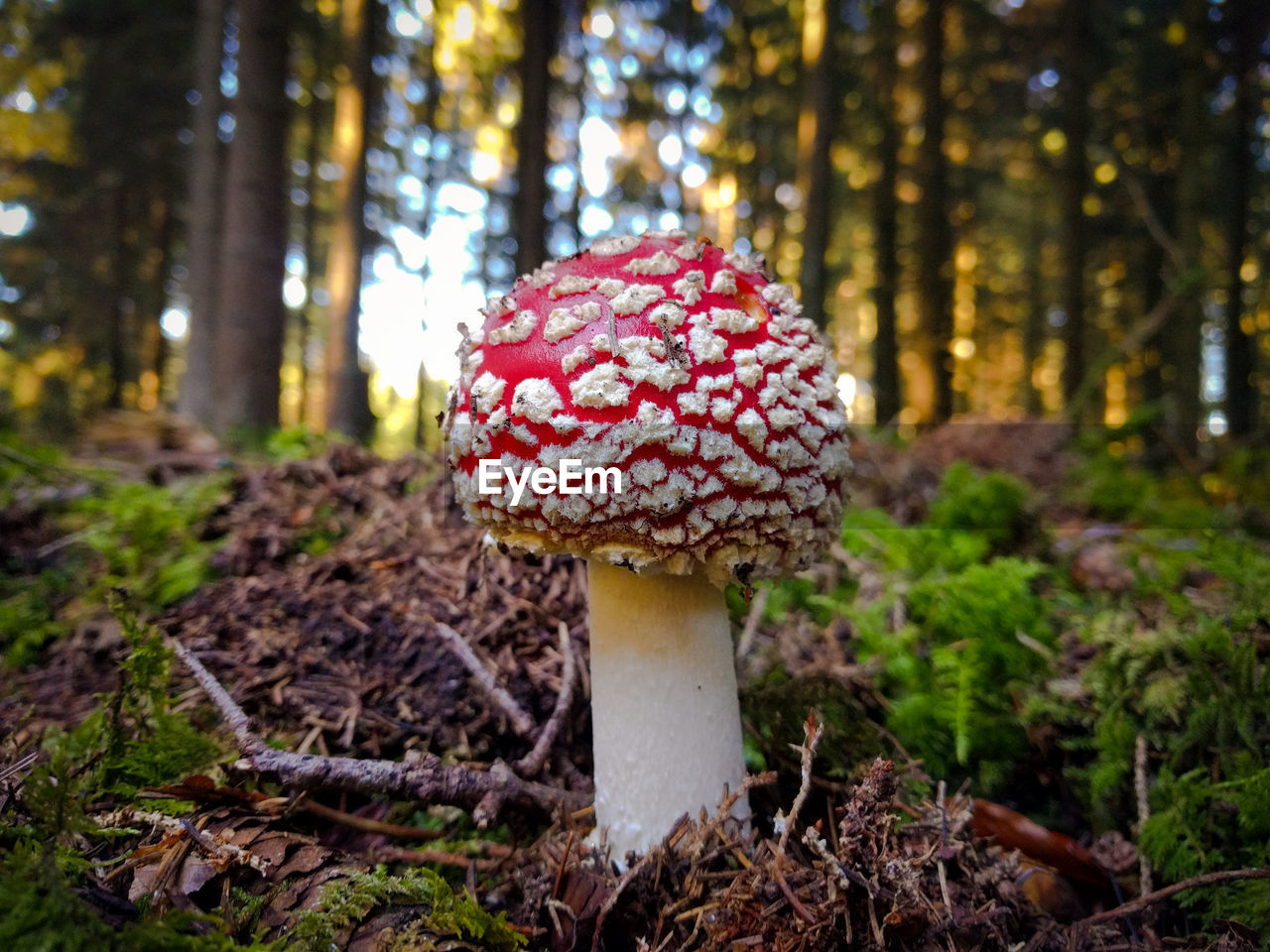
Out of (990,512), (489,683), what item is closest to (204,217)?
(489,683)

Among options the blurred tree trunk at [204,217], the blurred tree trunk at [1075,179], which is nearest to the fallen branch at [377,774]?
the blurred tree trunk at [204,217]

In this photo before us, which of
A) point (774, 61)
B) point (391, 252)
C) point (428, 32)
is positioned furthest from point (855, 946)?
point (391, 252)

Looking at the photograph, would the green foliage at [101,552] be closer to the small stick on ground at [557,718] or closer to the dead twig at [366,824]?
the dead twig at [366,824]

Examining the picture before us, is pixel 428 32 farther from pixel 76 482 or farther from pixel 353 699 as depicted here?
pixel 353 699

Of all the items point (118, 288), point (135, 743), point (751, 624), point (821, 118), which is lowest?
point (135, 743)

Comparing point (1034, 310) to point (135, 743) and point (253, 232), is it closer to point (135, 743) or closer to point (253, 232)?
point (253, 232)

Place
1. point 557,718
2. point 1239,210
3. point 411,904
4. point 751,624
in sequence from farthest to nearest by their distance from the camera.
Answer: point 1239,210
point 751,624
point 557,718
point 411,904
